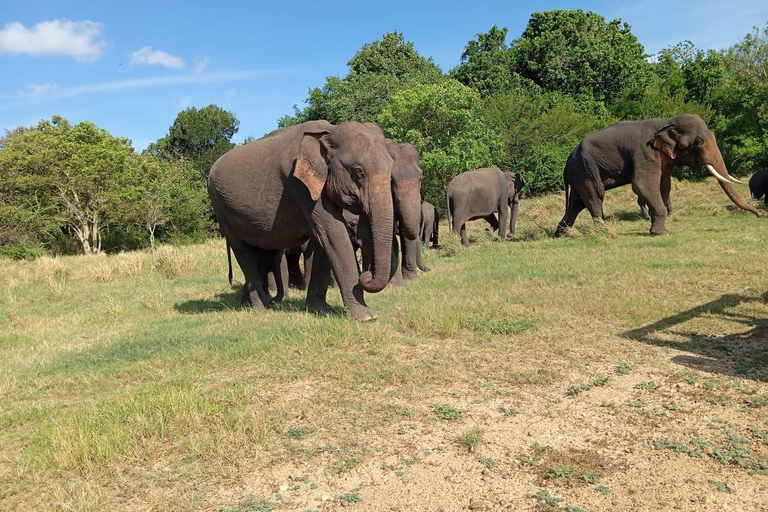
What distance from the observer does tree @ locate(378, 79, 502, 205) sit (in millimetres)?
25125

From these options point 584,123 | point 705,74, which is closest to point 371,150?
point 584,123

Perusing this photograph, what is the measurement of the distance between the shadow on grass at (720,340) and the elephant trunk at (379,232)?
108 inches

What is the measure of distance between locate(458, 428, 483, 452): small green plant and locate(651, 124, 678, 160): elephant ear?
1196 centimetres

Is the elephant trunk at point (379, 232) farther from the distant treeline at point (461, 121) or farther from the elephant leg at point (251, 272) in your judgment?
the distant treeline at point (461, 121)

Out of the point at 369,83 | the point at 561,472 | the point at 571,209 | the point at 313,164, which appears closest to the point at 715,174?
the point at 571,209

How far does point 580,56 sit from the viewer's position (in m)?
39.5

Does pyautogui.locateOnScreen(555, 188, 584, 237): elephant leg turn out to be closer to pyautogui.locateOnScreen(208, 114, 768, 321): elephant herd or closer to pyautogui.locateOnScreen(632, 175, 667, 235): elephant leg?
pyautogui.locateOnScreen(632, 175, 667, 235): elephant leg

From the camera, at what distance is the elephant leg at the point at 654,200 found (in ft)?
47.1

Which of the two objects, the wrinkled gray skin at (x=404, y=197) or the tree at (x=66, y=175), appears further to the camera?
the tree at (x=66, y=175)

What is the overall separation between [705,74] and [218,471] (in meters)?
33.3

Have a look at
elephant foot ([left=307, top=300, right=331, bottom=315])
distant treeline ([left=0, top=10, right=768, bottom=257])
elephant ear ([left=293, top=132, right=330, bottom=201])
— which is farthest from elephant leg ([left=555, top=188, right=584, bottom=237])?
elephant ear ([left=293, top=132, right=330, bottom=201])

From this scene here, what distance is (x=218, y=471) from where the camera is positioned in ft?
13.5

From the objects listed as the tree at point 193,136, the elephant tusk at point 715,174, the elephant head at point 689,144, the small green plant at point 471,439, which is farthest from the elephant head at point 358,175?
the tree at point 193,136

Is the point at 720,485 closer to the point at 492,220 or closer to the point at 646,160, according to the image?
the point at 646,160
